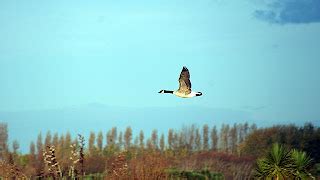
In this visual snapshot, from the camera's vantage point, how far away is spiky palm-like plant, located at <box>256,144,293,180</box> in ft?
65.0

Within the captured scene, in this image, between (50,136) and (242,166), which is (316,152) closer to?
(242,166)

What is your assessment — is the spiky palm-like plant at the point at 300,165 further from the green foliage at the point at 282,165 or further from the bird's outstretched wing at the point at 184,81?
the bird's outstretched wing at the point at 184,81

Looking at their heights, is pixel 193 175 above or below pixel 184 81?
below

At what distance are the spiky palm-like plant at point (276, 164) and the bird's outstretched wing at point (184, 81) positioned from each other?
10.2m

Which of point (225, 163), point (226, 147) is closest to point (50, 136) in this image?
point (226, 147)

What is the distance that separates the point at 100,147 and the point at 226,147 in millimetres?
13413

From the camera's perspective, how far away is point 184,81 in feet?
33.1

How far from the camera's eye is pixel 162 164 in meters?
18.7

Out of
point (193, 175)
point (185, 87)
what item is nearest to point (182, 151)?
point (193, 175)

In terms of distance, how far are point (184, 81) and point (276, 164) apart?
10.6 metres

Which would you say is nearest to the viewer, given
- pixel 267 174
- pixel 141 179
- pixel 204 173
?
pixel 141 179

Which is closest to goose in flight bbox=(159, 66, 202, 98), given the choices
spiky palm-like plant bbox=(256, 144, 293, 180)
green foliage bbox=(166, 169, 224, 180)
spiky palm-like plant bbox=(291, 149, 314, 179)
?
spiky palm-like plant bbox=(256, 144, 293, 180)

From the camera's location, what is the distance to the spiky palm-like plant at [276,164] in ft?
65.0

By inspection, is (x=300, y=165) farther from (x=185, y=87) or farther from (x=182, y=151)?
(x=182, y=151)
